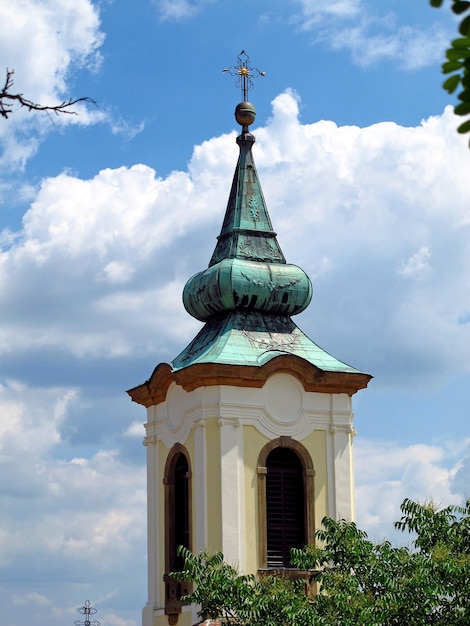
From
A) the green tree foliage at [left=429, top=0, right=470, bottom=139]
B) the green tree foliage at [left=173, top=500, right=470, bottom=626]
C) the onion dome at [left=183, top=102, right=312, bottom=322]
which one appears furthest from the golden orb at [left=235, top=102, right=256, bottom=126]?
the green tree foliage at [left=429, top=0, right=470, bottom=139]

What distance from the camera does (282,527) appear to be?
961 inches

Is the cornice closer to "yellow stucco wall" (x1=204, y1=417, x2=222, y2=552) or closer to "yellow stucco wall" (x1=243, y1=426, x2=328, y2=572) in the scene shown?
"yellow stucco wall" (x1=204, y1=417, x2=222, y2=552)

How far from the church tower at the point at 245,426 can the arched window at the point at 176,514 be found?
0.03 meters

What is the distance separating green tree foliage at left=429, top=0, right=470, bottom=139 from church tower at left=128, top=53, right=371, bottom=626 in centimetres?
2036

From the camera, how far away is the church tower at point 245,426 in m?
24.1

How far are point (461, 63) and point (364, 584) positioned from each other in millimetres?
16943

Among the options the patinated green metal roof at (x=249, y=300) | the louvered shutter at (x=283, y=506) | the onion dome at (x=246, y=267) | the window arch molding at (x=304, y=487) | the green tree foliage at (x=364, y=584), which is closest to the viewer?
the green tree foliage at (x=364, y=584)

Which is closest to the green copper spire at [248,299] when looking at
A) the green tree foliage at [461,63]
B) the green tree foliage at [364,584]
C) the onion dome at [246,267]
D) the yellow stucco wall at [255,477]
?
the onion dome at [246,267]

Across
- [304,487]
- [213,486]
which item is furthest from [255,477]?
[304,487]

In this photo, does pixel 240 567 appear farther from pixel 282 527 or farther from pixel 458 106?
pixel 458 106

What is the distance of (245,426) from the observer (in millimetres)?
24500

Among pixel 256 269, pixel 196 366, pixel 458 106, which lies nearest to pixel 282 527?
pixel 196 366

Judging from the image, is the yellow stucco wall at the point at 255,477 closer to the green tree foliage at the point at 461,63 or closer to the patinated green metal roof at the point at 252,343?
the patinated green metal roof at the point at 252,343

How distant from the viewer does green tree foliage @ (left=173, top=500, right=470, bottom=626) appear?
730 inches
